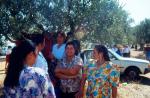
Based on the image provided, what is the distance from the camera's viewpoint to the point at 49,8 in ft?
35.7

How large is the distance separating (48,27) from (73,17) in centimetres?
93

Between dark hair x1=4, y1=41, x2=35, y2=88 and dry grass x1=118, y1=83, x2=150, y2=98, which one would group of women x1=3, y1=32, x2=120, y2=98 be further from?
dry grass x1=118, y1=83, x2=150, y2=98

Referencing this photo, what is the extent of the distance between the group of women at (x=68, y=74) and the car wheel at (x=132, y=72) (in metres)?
9.28

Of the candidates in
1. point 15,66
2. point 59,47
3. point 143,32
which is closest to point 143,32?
point 143,32

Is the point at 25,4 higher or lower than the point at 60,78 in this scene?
higher

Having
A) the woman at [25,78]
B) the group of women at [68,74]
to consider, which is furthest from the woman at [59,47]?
the woman at [25,78]

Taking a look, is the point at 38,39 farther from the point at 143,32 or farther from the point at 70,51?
the point at 143,32

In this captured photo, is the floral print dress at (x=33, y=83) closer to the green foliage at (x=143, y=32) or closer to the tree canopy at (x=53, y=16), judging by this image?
the tree canopy at (x=53, y=16)

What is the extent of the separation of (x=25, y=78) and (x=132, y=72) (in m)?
12.0

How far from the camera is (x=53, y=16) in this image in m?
10.9

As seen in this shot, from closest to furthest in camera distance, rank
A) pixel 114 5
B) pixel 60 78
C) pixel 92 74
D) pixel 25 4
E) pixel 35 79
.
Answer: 1. pixel 35 79
2. pixel 92 74
3. pixel 60 78
4. pixel 25 4
5. pixel 114 5

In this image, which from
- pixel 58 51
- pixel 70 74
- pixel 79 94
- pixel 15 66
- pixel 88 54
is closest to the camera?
pixel 15 66

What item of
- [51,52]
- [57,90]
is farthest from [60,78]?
[51,52]

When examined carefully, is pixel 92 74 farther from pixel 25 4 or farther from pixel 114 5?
pixel 114 5
